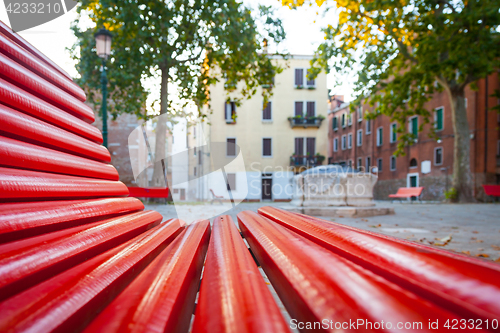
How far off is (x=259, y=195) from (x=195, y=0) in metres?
18.4

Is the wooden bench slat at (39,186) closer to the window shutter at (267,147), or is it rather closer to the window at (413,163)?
the window shutter at (267,147)

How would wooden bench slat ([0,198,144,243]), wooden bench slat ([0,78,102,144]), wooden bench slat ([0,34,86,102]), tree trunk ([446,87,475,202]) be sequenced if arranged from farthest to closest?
1. tree trunk ([446,87,475,202])
2. wooden bench slat ([0,34,86,102])
3. wooden bench slat ([0,78,102,144])
4. wooden bench slat ([0,198,144,243])

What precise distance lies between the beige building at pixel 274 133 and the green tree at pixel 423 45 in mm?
10959

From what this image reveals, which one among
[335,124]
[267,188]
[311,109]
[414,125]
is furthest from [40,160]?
[335,124]

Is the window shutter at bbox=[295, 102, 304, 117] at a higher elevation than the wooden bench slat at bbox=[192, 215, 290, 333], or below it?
higher

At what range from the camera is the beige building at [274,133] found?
1035 inches

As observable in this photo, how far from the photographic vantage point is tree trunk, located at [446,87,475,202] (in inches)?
575

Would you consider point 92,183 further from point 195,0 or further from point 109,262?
point 195,0

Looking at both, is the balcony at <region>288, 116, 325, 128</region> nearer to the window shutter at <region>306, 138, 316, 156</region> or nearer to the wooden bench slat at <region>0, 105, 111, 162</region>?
the window shutter at <region>306, 138, 316, 156</region>

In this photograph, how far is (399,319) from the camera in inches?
18.2

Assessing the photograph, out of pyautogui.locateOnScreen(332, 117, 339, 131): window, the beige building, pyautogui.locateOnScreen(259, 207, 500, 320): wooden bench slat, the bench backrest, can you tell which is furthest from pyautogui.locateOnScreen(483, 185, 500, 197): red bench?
pyautogui.locateOnScreen(332, 117, 339, 131): window

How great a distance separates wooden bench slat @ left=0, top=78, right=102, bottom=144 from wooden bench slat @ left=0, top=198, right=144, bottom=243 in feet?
1.31

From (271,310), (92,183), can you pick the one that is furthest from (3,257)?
(92,183)

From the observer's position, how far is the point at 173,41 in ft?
41.7
